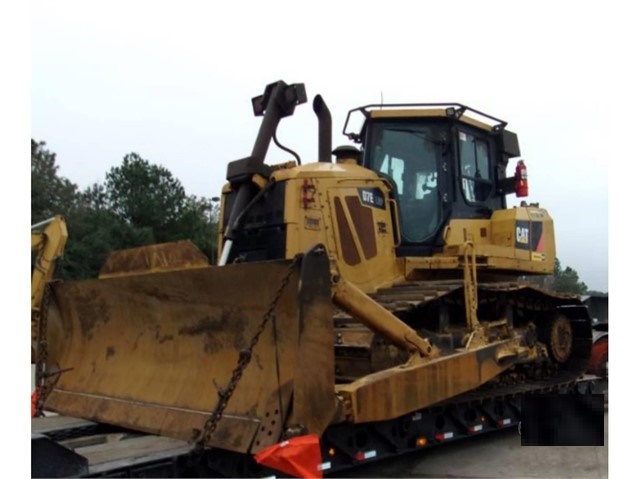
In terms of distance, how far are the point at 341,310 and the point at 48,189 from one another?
35.9 metres

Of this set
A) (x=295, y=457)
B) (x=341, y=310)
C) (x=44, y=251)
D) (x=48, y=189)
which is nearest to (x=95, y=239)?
(x=48, y=189)

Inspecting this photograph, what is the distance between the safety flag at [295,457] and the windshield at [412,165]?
10.4 feet

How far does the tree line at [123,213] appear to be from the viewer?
1173 inches

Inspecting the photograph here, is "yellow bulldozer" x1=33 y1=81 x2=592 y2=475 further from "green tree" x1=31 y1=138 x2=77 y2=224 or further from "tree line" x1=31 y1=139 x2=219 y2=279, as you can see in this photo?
"green tree" x1=31 y1=138 x2=77 y2=224

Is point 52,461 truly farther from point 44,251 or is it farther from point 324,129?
point 44,251

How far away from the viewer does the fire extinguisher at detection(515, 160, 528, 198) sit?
24.5 ft

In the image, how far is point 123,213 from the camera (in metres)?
34.5

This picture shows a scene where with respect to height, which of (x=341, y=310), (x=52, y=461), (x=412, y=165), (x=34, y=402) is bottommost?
(x=34, y=402)

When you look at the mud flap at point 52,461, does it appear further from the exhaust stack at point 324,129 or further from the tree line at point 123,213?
the tree line at point 123,213

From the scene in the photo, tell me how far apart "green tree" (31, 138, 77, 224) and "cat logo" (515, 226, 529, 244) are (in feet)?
97.0

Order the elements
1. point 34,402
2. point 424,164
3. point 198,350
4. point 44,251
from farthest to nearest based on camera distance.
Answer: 1. point 44,251
2. point 424,164
3. point 34,402
4. point 198,350

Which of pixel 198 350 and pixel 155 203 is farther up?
pixel 155 203

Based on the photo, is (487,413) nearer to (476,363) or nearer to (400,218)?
(476,363)

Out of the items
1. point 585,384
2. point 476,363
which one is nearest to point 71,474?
point 476,363
